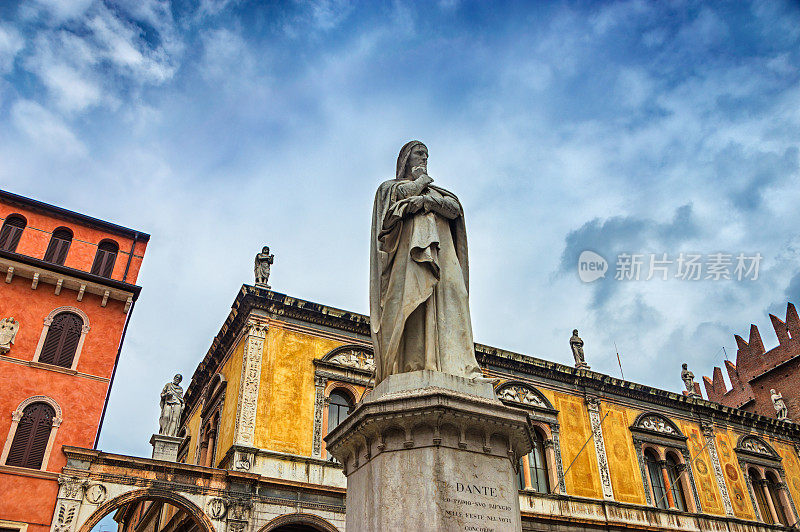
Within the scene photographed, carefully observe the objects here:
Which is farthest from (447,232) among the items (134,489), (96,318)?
(96,318)

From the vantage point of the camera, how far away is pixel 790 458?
25656 mm

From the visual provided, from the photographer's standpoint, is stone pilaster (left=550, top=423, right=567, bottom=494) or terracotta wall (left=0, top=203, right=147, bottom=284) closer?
terracotta wall (left=0, top=203, right=147, bottom=284)

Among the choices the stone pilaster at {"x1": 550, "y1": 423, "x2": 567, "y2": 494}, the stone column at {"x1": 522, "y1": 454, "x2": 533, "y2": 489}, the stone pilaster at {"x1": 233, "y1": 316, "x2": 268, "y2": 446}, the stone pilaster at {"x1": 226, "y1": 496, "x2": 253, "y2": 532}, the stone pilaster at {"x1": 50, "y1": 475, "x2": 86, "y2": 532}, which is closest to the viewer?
the stone pilaster at {"x1": 50, "y1": 475, "x2": 86, "y2": 532}

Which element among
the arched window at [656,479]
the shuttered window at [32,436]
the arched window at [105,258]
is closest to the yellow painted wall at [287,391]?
the shuttered window at [32,436]

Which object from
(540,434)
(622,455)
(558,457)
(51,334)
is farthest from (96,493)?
(622,455)

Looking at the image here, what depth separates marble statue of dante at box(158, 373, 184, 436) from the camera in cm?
1720

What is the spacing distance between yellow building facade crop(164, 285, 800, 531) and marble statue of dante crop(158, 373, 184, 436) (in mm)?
1201

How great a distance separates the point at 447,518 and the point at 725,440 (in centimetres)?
2394

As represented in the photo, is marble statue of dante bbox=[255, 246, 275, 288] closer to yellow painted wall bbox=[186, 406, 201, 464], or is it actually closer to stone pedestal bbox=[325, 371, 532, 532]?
yellow painted wall bbox=[186, 406, 201, 464]

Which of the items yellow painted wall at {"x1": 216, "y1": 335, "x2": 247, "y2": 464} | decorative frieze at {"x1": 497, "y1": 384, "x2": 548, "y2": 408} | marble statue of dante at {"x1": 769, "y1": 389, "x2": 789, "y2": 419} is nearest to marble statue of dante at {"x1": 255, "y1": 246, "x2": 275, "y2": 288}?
yellow painted wall at {"x1": 216, "y1": 335, "x2": 247, "y2": 464}

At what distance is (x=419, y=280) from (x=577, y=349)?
19.8m

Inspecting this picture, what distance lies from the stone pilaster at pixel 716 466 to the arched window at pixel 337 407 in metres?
14.2

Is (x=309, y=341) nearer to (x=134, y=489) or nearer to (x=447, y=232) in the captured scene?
(x=134, y=489)

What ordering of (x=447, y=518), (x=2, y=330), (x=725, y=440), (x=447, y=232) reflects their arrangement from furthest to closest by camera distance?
1. (x=725, y=440)
2. (x=2, y=330)
3. (x=447, y=232)
4. (x=447, y=518)
